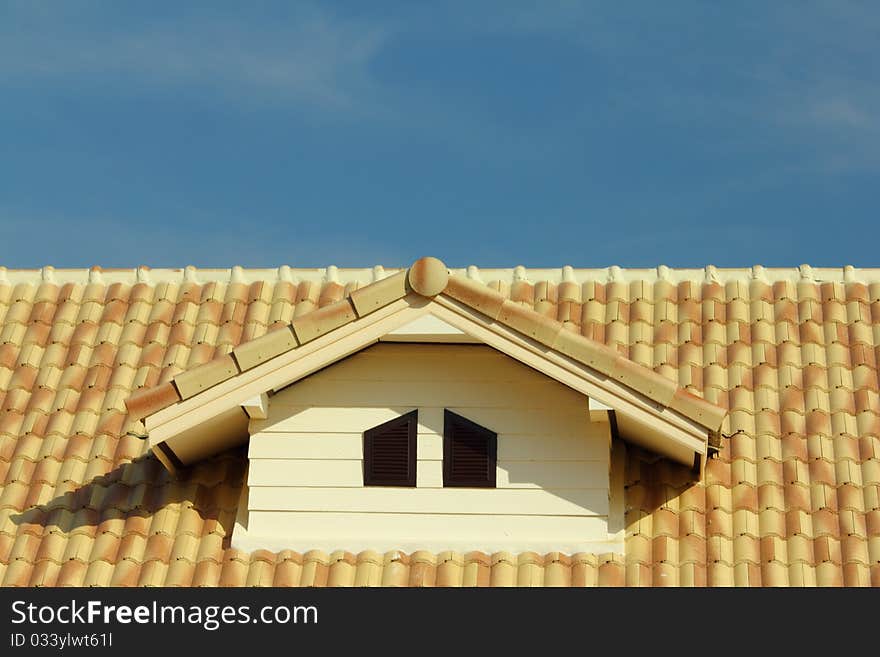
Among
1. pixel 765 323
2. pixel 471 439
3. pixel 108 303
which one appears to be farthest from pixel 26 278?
pixel 765 323

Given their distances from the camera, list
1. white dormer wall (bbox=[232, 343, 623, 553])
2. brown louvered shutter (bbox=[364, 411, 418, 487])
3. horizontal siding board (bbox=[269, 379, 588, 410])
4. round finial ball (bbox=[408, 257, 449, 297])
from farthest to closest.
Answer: horizontal siding board (bbox=[269, 379, 588, 410])
brown louvered shutter (bbox=[364, 411, 418, 487])
white dormer wall (bbox=[232, 343, 623, 553])
round finial ball (bbox=[408, 257, 449, 297])

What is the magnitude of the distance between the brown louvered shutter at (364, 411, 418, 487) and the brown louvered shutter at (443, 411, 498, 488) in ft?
0.86

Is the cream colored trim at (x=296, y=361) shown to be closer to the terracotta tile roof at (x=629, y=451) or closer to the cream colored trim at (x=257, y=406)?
the cream colored trim at (x=257, y=406)

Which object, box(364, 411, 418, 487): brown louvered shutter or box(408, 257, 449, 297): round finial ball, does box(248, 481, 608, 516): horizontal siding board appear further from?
box(408, 257, 449, 297): round finial ball

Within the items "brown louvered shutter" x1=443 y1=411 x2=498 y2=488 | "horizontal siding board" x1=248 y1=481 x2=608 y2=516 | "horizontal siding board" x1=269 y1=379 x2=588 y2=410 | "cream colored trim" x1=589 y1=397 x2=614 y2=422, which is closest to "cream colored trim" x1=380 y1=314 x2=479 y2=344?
"horizontal siding board" x1=269 y1=379 x2=588 y2=410

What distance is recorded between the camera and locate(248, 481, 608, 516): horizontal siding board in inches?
599

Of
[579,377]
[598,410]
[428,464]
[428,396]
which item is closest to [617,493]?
[598,410]

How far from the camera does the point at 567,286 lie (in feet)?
58.9

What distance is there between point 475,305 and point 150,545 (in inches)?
123

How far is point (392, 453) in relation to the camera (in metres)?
15.4

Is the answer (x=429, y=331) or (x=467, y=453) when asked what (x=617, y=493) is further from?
(x=429, y=331)

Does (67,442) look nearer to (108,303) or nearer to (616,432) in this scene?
(108,303)

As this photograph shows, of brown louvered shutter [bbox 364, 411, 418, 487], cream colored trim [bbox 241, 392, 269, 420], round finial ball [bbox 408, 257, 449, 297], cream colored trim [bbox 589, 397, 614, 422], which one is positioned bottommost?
brown louvered shutter [bbox 364, 411, 418, 487]

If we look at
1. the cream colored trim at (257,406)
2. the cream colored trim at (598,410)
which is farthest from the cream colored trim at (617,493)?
the cream colored trim at (257,406)
